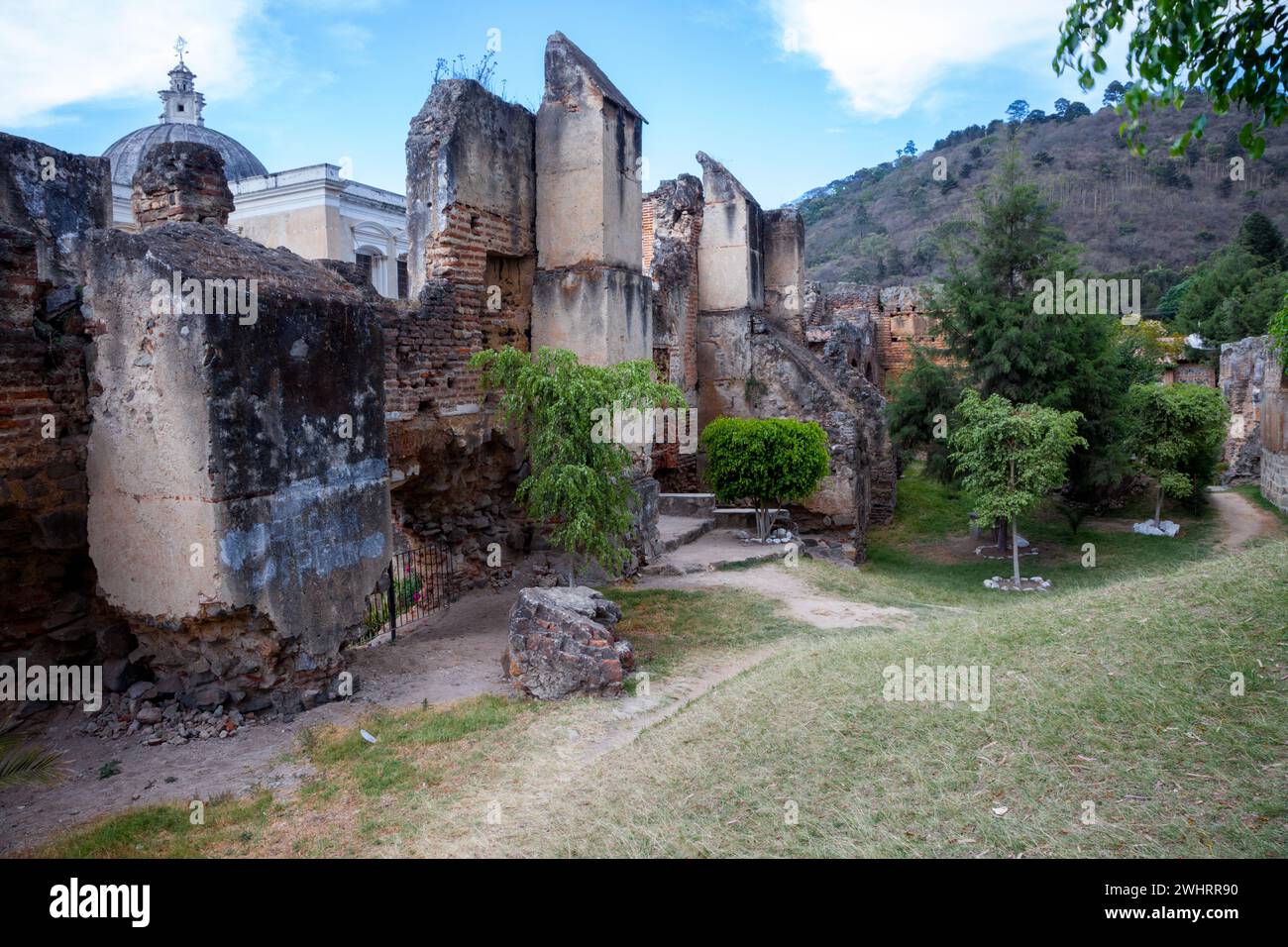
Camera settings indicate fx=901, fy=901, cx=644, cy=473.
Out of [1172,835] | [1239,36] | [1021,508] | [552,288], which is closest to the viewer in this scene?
[1172,835]

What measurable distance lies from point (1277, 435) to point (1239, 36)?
1989 centimetres

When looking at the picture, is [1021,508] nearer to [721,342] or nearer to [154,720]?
[721,342]

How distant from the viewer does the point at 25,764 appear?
5.93m

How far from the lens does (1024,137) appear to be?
64.2 metres

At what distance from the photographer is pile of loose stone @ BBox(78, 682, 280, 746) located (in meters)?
6.72

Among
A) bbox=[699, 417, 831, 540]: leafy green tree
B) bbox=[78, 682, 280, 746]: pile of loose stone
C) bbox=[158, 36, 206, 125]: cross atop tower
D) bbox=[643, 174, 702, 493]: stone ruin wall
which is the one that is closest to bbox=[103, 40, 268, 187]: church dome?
bbox=[158, 36, 206, 125]: cross atop tower

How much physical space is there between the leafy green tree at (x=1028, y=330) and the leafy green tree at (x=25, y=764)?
16.4 m

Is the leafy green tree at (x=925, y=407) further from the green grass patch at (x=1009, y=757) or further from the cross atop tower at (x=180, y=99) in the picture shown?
the cross atop tower at (x=180, y=99)

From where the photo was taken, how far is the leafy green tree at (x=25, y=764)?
5.69 m

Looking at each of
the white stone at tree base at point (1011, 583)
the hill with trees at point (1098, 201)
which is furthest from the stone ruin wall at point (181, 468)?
the hill with trees at point (1098, 201)

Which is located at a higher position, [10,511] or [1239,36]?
[1239,36]

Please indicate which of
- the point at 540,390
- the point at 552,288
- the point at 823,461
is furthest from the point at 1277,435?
the point at 540,390

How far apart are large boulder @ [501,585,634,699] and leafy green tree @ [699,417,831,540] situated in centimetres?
785

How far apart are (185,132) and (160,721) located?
31.9 m
